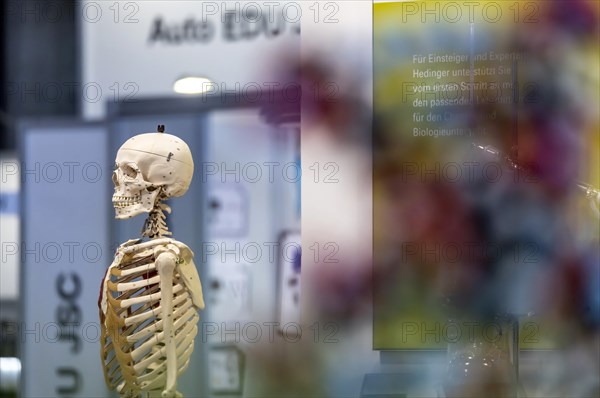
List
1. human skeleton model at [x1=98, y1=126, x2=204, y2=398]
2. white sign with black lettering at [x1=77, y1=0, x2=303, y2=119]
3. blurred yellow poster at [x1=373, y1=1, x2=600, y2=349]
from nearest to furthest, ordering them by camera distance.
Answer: human skeleton model at [x1=98, y1=126, x2=204, y2=398]
blurred yellow poster at [x1=373, y1=1, x2=600, y2=349]
white sign with black lettering at [x1=77, y1=0, x2=303, y2=119]

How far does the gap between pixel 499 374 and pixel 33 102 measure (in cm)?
197

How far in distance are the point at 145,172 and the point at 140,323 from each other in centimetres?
41

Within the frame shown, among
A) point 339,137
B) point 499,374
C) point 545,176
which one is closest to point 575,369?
point 499,374

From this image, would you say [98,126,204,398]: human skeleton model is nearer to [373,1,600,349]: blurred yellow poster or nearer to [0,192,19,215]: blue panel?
[373,1,600,349]: blurred yellow poster

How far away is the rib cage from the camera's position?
70.6 inches

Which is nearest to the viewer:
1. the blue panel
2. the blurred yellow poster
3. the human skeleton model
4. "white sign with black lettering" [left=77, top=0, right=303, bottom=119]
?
the human skeleton model

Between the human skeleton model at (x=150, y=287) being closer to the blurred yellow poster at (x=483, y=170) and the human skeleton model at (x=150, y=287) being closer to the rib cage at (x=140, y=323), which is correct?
the rib cage at (x=140, y=323)

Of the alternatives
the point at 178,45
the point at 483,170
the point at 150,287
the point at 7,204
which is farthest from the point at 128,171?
the point at 483,170

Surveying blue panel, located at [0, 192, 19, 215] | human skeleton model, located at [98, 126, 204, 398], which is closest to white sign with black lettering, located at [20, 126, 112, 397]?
blue panel, located at [0, 192, 19, 215]

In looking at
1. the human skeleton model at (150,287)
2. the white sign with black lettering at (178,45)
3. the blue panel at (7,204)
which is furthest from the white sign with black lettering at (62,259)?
the human skeleton model at (150,287)

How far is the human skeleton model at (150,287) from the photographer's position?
1.78m

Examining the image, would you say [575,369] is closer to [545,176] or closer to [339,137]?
[545,176]

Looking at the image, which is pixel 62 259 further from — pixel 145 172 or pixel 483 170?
pixel 483 170

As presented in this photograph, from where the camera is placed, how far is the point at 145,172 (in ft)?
6.01
